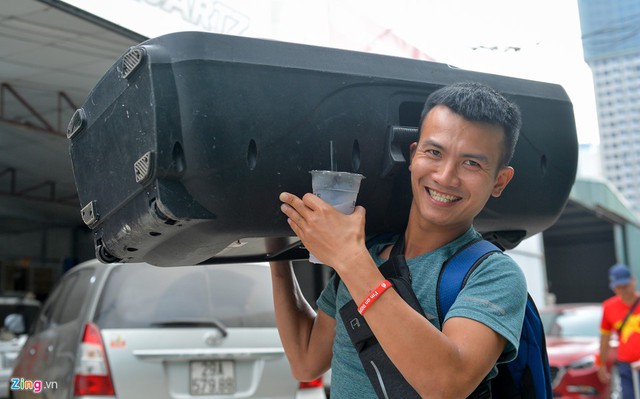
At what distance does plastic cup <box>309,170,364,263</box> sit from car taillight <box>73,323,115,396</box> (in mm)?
2867

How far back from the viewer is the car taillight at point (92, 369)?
411 centimetres

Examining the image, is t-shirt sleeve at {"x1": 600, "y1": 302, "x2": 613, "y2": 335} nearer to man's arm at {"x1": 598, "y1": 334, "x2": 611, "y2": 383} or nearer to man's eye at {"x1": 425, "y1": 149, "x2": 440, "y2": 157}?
man's arm at {"x1": 598, "y1": 334, "x2": 611, "y2": 383}

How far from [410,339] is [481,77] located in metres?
0.82

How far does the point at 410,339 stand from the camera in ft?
4.85

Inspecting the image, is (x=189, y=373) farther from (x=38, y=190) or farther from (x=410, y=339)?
(x=38, y=190)

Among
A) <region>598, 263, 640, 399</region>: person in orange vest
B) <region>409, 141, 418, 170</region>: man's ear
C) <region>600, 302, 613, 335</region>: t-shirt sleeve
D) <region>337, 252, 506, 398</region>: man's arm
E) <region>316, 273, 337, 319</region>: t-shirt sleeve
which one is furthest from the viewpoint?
<region>600, 302, 613, 335</region>: t-shirt sleeve

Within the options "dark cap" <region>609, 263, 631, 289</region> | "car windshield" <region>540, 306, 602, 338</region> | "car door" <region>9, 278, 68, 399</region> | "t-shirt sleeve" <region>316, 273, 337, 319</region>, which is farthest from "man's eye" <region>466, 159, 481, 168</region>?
"car windshield" <region>540, 306, 602, 338</region>

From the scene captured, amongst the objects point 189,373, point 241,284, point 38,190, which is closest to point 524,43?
point 241,284

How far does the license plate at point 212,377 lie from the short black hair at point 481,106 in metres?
2.98

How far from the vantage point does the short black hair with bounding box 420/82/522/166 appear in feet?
5.45

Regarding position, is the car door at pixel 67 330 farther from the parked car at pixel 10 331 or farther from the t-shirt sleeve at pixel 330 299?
the t-shirt sleeve at pixel 330 299

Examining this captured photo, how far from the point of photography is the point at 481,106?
166cm

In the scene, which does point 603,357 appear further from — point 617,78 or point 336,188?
point 617,78
